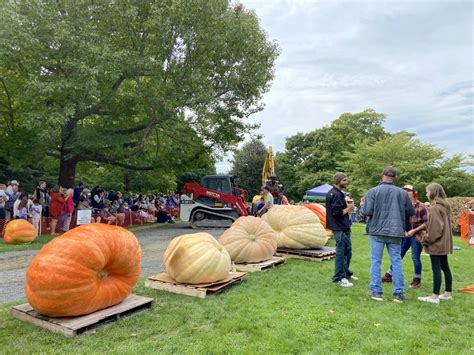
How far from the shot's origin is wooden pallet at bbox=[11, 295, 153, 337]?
382cm

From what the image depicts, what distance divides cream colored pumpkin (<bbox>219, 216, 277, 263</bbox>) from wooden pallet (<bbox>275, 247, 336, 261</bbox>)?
1080 millimetres

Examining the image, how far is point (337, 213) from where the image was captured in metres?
6.13

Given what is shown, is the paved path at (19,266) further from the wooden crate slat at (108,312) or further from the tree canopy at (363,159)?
the tree canopy at (363,159)

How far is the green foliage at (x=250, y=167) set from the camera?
123ft

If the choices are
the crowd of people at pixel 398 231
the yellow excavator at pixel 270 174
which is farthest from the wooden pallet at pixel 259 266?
the yellow excavator at pixel 270 174

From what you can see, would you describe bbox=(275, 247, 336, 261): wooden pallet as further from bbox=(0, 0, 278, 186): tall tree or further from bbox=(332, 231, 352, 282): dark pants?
bbox=(0, 0, 278, 186): tall tree

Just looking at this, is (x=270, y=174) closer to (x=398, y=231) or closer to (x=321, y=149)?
(x=398, y=231)

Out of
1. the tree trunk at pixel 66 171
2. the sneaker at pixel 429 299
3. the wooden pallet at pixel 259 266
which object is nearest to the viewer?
the sneaker at pixel 429 299

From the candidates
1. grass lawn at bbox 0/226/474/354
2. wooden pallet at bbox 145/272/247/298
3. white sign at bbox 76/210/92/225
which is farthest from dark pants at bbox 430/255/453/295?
white sign at bbox 76/210/92/225

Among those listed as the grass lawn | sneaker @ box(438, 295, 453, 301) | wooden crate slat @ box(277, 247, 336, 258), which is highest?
wooden crate slat @ box(277, 247, 336, 258)

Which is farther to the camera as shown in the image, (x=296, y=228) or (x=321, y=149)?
(x=321, y=149)

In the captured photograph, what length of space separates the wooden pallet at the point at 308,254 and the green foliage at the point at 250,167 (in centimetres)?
2804

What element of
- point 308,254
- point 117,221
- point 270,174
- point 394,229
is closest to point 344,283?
point 394,229

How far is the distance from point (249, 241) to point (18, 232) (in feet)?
23.1
